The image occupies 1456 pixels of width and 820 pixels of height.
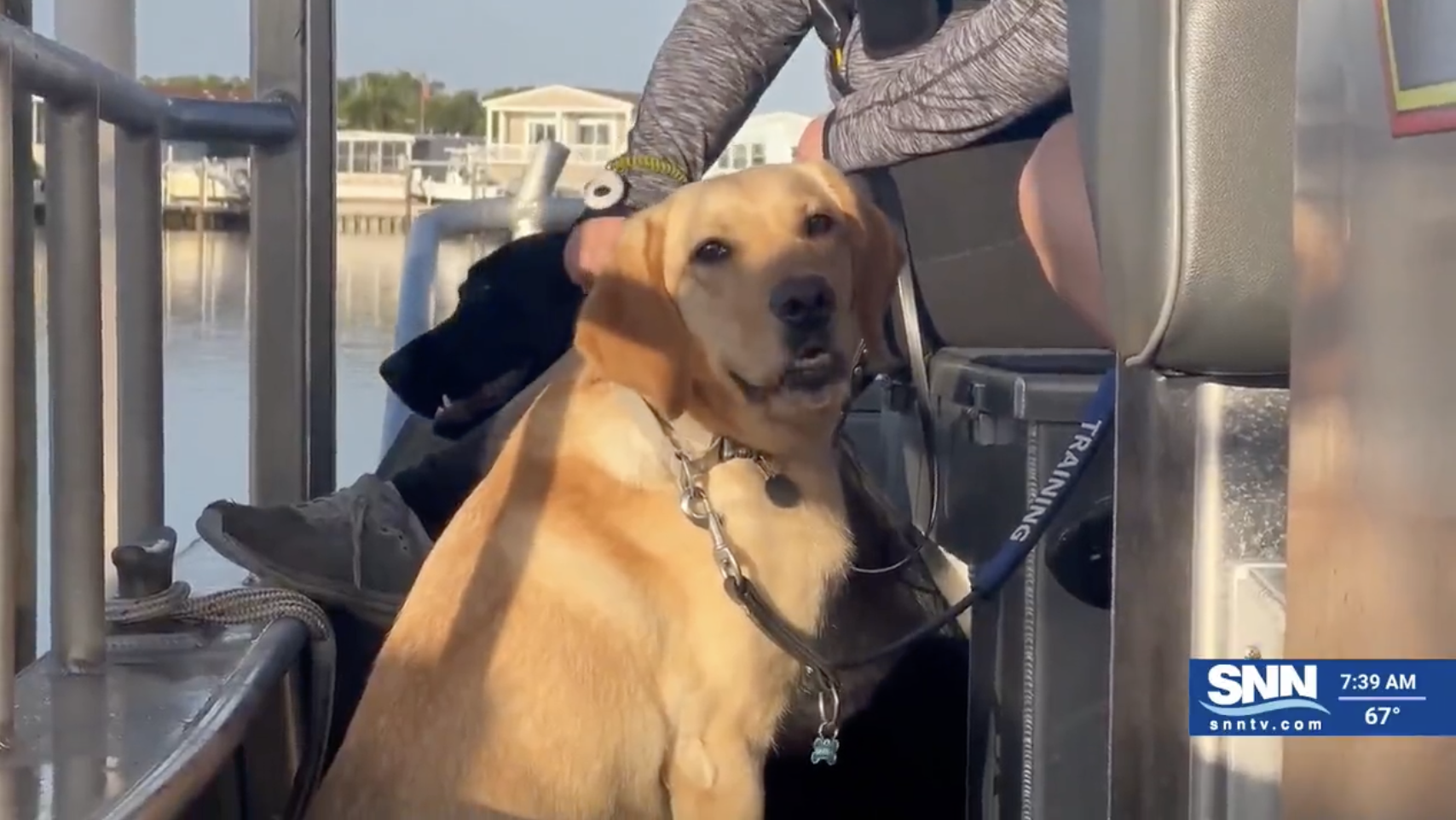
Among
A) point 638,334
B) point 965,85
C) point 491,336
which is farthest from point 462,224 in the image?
point 965,85

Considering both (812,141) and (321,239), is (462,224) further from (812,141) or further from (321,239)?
(812,141)

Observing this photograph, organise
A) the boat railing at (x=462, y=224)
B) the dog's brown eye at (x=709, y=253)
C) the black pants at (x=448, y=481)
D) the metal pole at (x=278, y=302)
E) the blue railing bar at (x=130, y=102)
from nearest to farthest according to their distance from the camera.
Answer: the blue railing bar at (x=130, y=102) < the dog's brown eye at (x=709, y=253) < the black pants at (x=448, y=481) < the metal pole at (x=278, y=302) < the boat railing at (x=462, y=224)

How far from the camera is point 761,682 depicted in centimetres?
195

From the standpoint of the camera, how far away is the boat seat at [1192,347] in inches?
36.2

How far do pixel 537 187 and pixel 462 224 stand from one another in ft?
0.60

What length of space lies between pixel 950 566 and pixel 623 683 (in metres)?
0.46

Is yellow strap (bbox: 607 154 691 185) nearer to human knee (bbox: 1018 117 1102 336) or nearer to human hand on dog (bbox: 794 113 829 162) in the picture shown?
human hand on dog (bbox: 794 113 829 162)

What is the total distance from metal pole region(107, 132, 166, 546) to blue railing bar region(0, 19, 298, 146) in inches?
2.5

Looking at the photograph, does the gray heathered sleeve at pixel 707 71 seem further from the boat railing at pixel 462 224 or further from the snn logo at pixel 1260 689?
the snn logo at pixel 1260 689

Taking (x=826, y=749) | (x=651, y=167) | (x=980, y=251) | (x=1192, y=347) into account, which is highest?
(x=651, y=167)

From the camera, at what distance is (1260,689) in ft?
3.09

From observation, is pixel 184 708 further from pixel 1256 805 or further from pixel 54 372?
pixel 1256 805

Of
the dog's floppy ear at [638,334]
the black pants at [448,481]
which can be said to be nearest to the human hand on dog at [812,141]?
the dog's floppy ear at [638,334]

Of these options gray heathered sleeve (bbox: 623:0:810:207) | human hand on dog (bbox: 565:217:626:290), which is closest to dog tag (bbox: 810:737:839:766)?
human hand on dog (bbox: 565:217:626:290)
